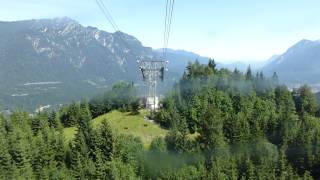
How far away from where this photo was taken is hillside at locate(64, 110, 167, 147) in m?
145

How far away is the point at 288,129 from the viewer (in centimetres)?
13238

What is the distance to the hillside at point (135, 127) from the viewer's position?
477 feet

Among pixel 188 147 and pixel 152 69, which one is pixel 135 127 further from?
pixel 152 69

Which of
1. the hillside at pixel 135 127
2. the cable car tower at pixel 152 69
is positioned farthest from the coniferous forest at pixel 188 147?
the cable car tower at pixel 152 69

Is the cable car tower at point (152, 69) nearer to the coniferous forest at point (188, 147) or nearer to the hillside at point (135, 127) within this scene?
the coniferous forest at point (188, 147)

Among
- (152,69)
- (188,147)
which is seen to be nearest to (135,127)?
(188,147)

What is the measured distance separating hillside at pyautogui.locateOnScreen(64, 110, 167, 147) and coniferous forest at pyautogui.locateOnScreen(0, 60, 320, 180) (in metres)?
3.96

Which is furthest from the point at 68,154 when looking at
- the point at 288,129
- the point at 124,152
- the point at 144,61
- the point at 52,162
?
the point at 288,129

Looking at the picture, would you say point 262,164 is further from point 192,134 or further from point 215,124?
point 192,134

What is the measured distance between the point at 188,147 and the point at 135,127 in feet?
86.6

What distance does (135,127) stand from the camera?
150 m

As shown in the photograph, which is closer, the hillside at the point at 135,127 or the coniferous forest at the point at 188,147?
the coniferous forest at the point at 188,147

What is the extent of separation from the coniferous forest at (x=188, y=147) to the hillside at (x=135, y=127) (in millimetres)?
3956

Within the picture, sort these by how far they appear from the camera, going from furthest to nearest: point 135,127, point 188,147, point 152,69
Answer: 1. point 135,127
2. point 188,147
3. point 152,69
